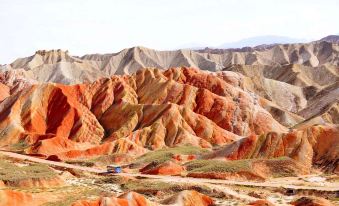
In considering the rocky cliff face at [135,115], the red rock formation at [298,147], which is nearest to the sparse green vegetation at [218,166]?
the red rock formation at [298,147]

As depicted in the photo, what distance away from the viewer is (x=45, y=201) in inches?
2611

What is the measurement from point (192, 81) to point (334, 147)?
7045 cm

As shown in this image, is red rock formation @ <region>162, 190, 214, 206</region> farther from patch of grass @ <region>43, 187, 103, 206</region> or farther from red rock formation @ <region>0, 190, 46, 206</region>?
red rock formation @ <region>0, 190, 46, 206</region>

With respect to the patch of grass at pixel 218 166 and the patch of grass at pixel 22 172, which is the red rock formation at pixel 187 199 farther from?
the patch of grass at pixel 22 172

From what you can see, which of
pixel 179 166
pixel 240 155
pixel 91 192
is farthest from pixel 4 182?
pixel 240 155

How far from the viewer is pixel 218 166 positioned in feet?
289

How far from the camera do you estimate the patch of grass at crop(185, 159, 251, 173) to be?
3364 inches

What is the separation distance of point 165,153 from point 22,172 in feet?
95.8

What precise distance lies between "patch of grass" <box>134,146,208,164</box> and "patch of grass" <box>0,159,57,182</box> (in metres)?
18.4

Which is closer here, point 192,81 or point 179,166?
point 179,166

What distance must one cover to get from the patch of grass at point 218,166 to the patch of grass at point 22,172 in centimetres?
2171

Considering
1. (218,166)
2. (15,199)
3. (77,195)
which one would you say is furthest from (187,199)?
(218,166)

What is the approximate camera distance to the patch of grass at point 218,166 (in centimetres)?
8544

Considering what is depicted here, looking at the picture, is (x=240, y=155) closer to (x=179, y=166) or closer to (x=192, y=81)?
(x=179, y=166)
